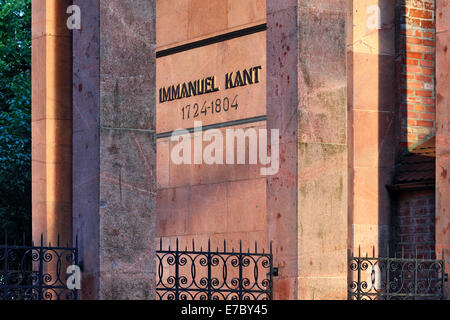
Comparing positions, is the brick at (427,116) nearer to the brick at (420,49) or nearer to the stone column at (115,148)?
the brick at (420,49)

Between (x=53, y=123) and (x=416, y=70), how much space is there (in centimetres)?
595

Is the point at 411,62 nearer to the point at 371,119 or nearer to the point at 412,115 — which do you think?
the point at 412,115

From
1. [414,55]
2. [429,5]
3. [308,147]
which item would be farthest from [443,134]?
[429,5]

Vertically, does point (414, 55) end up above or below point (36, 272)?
above

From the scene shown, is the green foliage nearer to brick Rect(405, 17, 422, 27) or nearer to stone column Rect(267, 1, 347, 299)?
brick Rect(405, 17, 422, 27)

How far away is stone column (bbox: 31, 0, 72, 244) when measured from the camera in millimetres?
12836

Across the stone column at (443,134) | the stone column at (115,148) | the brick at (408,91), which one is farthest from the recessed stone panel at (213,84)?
the stone column at (115,148)

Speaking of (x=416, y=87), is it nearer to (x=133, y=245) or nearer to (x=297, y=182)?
(x=297, y=182)

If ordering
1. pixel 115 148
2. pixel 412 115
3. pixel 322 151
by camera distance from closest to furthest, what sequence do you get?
pixel 115 148
pixel 322 151
pixel 412 115

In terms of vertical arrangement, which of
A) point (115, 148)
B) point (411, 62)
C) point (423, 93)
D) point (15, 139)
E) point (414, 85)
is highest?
point (411, 62)

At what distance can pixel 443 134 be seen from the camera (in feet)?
43.2

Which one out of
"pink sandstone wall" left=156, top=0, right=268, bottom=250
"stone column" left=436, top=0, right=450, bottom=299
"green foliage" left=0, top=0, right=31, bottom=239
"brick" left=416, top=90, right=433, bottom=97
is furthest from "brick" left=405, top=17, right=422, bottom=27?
"green foliage" left=0, top=0, right=31, bottom=239

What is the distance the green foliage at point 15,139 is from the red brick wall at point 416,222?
34.0 feet
